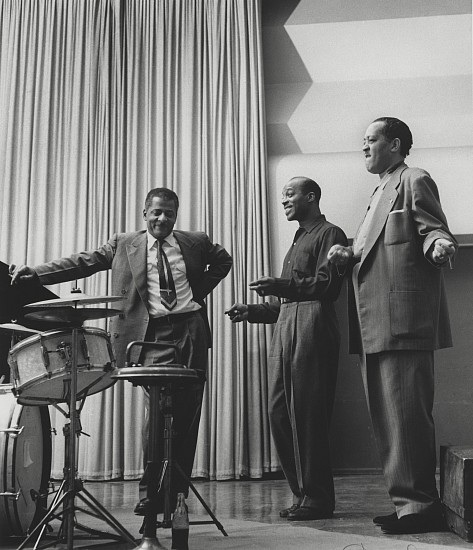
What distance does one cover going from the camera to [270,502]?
3.88m

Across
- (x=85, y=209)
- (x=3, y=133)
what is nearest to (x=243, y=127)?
(x=85, y=209)

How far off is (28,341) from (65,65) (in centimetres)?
352

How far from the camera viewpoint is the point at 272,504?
12.5 feet

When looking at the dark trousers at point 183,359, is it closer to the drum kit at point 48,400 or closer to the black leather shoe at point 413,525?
the drum kit at point 48,400

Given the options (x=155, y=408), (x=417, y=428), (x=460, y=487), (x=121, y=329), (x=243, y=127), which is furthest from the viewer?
(x=243, y=127)

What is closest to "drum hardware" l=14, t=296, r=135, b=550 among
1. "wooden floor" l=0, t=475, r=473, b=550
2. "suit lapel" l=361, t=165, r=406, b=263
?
"wooden floor" l=0, t=475, r=473, b=550

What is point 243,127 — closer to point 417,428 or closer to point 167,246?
point 167,246

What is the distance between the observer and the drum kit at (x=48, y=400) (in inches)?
104

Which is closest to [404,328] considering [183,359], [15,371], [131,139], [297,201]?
[297,201]

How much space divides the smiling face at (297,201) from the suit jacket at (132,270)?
468 millimetres

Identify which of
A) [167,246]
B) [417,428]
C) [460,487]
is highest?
[167,246]

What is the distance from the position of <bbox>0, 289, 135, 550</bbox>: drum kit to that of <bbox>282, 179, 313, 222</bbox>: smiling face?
1.25 m

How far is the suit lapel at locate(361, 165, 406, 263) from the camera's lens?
3.09m

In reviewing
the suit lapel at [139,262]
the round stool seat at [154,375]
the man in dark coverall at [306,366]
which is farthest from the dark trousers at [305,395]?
the round stool seat at [154,375]
